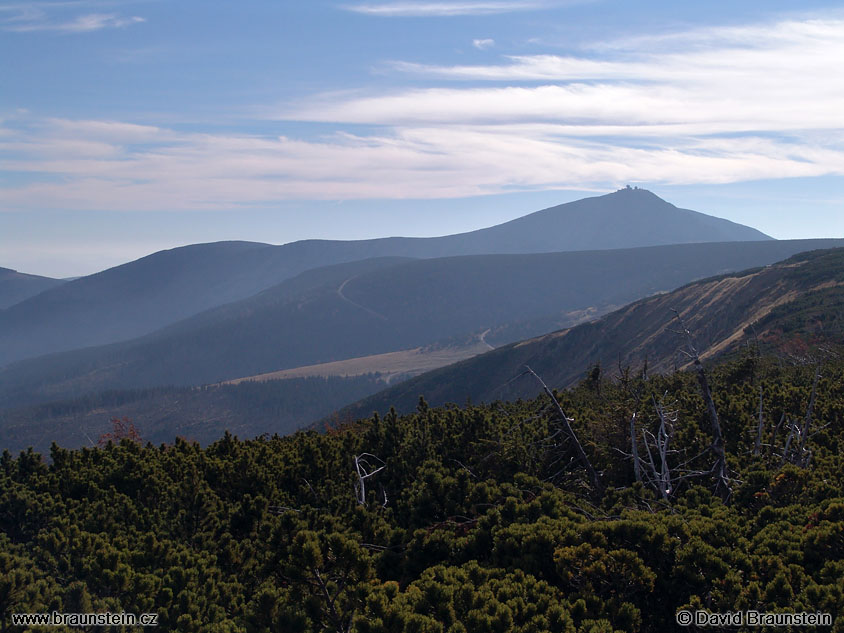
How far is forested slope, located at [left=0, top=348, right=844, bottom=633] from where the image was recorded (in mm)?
6473

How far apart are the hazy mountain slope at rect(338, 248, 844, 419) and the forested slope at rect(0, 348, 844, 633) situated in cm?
3686

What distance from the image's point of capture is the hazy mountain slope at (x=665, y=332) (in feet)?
205

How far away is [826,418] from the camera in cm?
1406

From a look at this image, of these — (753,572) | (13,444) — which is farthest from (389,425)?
(13,444)

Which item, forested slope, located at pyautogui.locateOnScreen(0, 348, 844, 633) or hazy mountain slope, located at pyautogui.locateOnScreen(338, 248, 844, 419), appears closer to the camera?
forested slope, located at pyautogui.locateOnScreen(0, 348, 844, 633)

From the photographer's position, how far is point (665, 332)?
5094 centimetres

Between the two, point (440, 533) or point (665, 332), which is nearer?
point (440, 533)

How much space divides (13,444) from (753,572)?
227m

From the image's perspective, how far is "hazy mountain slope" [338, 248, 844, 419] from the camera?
62469mm

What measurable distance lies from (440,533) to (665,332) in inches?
1846

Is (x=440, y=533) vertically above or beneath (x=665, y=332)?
beneath

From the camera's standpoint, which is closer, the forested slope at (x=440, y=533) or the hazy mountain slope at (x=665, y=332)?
the forested slope at (x=440, y=533)

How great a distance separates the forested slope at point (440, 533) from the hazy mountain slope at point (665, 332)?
36.9 metres

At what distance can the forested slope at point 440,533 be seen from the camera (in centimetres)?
647
